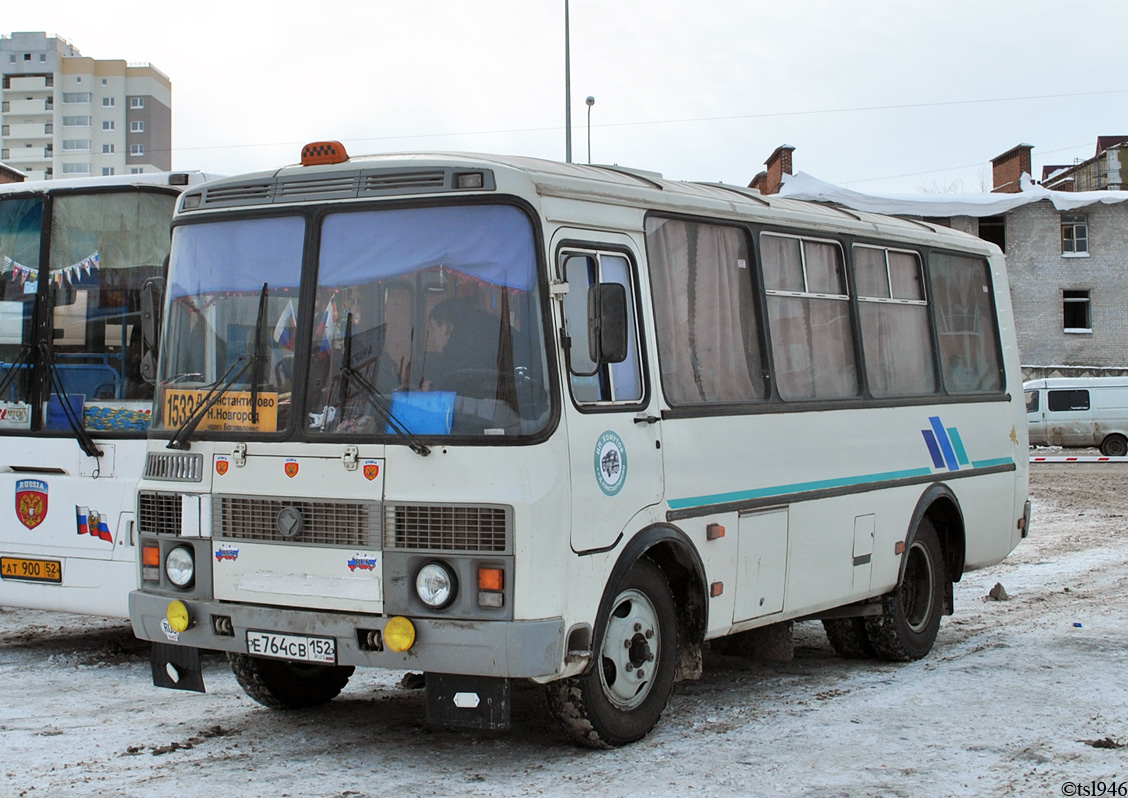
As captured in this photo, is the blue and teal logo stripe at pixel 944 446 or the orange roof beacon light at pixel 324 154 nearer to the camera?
the orange roof beacon light at pixel 324 154

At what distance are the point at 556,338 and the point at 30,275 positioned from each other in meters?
4.80

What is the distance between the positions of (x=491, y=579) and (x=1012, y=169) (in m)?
46.4

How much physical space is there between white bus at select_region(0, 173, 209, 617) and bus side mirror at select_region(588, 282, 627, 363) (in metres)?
3.81

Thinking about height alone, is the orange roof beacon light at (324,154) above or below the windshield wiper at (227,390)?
above

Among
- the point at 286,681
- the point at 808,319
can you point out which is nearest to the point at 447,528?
the point at 286,681

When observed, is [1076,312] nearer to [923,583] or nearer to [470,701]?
[923,583]

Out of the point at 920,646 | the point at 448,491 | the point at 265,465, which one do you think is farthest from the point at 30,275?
the point at 920,646

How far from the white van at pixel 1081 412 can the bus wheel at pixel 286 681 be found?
2786 centimetres

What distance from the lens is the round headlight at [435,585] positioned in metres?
5.82

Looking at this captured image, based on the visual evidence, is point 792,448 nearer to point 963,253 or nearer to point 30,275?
point 963,253

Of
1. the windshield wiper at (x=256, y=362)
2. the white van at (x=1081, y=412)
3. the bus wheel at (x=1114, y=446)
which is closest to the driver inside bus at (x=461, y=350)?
the windshield wiper at (x=256, y=362)

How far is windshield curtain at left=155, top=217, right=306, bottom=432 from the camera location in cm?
635

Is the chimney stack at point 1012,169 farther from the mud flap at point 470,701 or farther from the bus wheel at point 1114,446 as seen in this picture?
the mud flap at point 470,701

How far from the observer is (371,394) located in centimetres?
608
